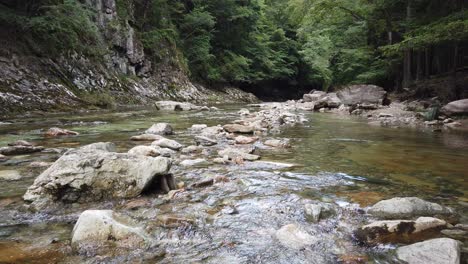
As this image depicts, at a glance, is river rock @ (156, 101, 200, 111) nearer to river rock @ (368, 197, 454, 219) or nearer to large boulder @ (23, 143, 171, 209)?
large boulder @ (23, 143, 171, 209)

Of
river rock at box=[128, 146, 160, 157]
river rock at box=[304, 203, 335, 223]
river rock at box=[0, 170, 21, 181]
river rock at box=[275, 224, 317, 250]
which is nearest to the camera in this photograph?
river rock at box=[275, 224, 317, 250]

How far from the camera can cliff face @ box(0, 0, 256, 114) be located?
33.1ft

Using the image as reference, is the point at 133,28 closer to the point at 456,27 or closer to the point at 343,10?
the point at 343,10

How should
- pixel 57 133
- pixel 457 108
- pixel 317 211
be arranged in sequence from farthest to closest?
pixel 457 108, pixel 57 133, pixel 317 211

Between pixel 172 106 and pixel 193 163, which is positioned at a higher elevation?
pixel 172 106

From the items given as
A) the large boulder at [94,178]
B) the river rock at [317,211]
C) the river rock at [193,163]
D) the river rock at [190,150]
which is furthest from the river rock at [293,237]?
the river rock at [190,150]

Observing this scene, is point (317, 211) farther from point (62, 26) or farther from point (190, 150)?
point (62, 26)

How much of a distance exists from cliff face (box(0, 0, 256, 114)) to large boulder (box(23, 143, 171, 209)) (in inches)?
296

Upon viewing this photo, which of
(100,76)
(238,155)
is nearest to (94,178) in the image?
(238,155)

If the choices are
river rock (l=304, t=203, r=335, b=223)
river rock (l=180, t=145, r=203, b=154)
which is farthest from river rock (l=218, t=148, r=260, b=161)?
river rock (l=304, t=203, r=335, b=223)

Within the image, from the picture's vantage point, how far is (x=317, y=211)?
2.62 m

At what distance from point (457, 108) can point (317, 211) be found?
8823 millimetres

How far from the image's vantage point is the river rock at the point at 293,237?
215cm

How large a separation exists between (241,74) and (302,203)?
25239 millimetres
